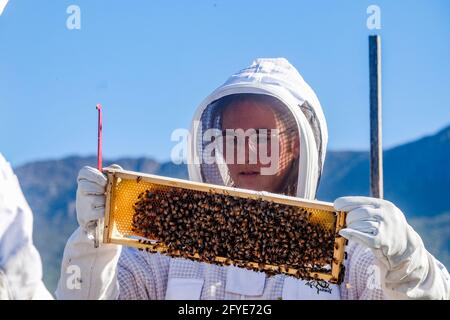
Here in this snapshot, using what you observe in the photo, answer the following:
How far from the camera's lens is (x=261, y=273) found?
11.6 feet

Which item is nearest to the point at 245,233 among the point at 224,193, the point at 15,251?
the point at 224,193

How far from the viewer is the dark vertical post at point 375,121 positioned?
536cm

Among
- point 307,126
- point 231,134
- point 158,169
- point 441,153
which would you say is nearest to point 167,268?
point 231,134

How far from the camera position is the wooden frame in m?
3.16

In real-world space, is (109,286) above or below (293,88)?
below

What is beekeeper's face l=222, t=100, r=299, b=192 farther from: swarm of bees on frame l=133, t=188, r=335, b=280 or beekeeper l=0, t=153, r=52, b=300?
beekeeper l=0, t=153, r=52, b=300

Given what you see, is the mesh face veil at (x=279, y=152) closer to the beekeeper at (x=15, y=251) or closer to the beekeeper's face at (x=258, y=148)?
the beekeeper's face at (x=258, y=148)

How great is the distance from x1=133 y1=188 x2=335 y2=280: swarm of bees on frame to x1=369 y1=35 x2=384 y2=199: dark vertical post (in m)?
2.19

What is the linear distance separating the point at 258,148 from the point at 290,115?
0.30 metres

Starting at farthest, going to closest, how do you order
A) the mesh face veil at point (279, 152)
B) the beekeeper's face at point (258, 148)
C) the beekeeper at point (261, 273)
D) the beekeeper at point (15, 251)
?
the mesh face veil at point (279, 152) → the beekeeper's face at point (258, 148) → the beekeeper at point (261, 273) → the beekeeper at point (15, 251)

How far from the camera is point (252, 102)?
385 centimetres

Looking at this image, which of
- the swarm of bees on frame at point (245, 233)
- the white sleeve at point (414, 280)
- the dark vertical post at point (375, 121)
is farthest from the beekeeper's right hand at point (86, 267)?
the dark vertical post at point (375, 121)

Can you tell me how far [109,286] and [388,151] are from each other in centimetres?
672
